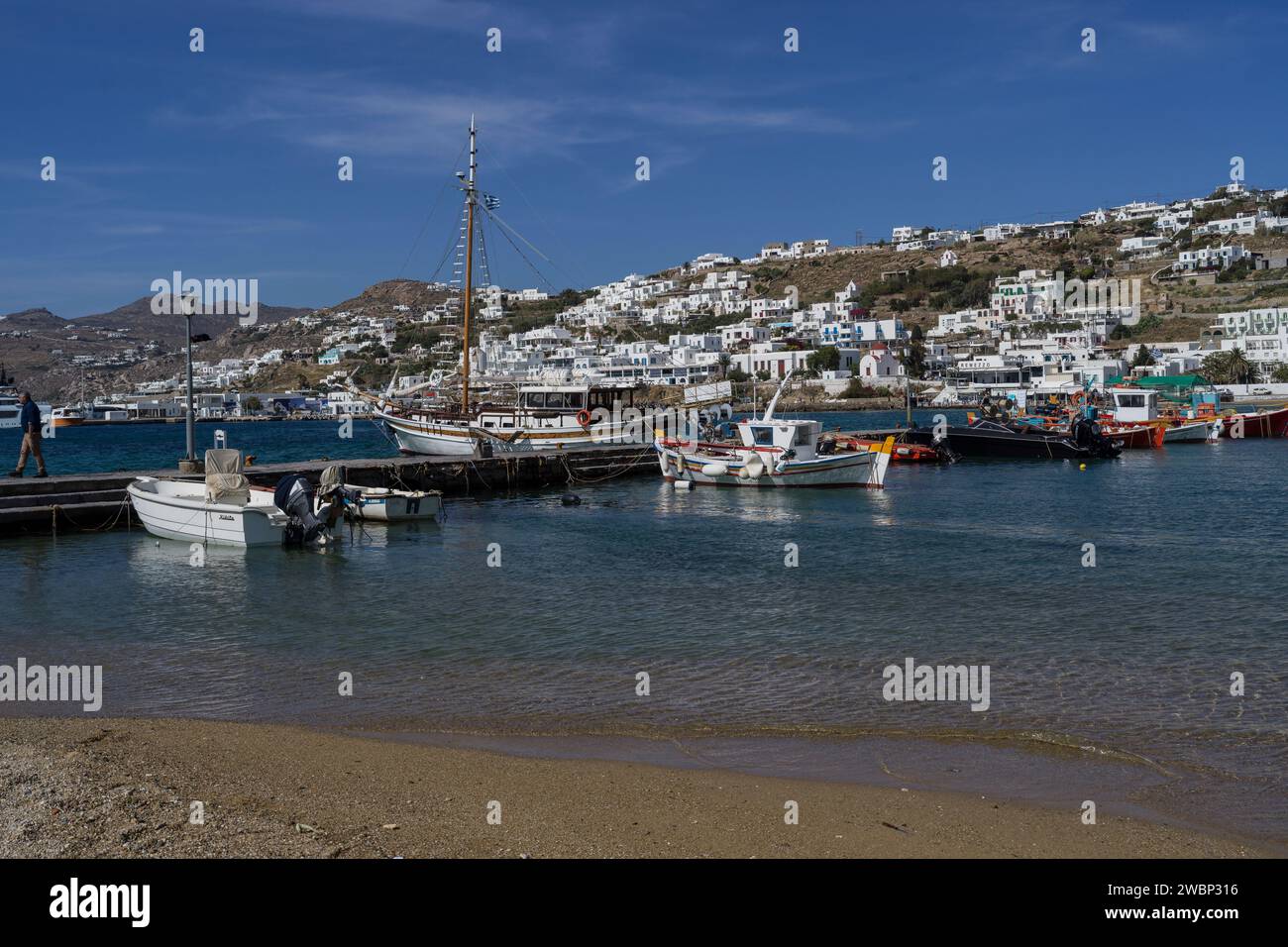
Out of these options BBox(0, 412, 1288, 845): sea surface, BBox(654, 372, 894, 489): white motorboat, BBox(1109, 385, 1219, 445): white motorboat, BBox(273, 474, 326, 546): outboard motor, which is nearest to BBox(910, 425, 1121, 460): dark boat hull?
BBox(1109, 385, 1219, 445): white motorboat

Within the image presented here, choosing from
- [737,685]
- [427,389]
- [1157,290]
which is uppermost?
[1157,290]

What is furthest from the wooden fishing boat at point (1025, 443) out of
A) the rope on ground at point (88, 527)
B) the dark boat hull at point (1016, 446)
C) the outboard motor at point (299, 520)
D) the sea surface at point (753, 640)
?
the rope on ground at point (88, 527)

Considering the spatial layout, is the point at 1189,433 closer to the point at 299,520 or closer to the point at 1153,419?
the point at 1153,419

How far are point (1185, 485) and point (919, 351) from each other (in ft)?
346

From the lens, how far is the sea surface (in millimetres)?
8758

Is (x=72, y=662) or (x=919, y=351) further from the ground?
(x=919, y=351)

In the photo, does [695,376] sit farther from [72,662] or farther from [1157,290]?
[72,662]

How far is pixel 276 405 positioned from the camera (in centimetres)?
15062

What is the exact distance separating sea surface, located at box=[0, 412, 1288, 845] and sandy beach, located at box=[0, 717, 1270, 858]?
591 mm

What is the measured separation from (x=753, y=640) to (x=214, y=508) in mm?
12539

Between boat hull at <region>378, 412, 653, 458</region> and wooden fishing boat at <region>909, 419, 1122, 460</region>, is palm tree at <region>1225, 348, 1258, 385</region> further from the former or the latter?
boat hull at <region>378, 412, 653, 458</region>

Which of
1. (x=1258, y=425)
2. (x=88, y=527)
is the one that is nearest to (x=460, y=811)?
(x=88, y=527)

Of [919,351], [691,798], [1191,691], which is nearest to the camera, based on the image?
[691,798]


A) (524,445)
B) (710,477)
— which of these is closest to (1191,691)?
(710,477)
